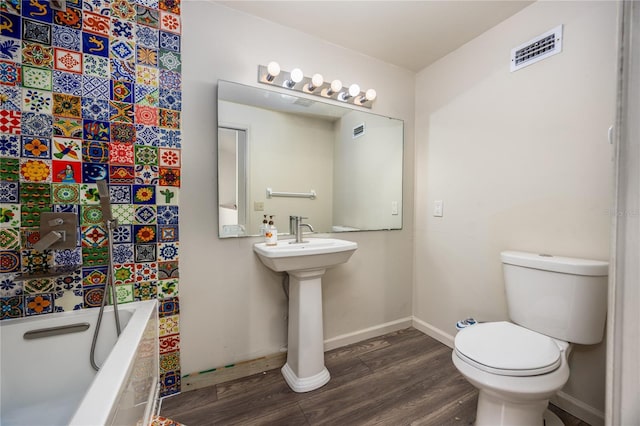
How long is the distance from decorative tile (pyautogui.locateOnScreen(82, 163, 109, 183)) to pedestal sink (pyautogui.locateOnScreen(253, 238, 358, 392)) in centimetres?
87

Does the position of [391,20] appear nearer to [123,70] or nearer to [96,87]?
[123,70]

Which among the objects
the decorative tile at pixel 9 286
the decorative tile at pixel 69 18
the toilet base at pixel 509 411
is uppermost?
the decorative tile at pixel 69 18

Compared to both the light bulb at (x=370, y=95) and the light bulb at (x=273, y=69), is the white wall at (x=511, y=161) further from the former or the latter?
the light bulb at (x=273, y=69)

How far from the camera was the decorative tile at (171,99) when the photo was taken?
4.88 feet

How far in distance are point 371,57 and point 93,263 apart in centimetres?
226

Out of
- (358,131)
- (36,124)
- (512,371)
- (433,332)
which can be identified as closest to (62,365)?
(36,124)

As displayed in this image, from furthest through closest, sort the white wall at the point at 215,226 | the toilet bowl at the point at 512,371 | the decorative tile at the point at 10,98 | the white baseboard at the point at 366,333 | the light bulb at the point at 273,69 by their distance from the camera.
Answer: the white baseboard at the point at 366,333 < the light bulb at the point at 273,69 < the white wall at the point at 215,226 < the decorative tile at the point at 10,98 < the toilet bowl at the point at 512,371

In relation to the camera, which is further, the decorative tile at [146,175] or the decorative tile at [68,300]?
the decorative tile at [146,175]

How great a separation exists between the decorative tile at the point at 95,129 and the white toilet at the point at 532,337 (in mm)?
1975

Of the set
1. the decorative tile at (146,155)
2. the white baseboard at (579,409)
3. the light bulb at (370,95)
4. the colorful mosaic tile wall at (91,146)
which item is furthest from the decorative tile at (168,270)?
the white baseboard at (579,409)

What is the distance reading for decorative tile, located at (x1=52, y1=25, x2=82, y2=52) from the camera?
1.29 m

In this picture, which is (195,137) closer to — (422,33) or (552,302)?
(422,33)

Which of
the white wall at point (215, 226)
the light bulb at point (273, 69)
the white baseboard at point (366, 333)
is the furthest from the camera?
the white baseboard at point (366, 333)

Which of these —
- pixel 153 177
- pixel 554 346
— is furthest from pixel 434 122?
pixel 153 177
